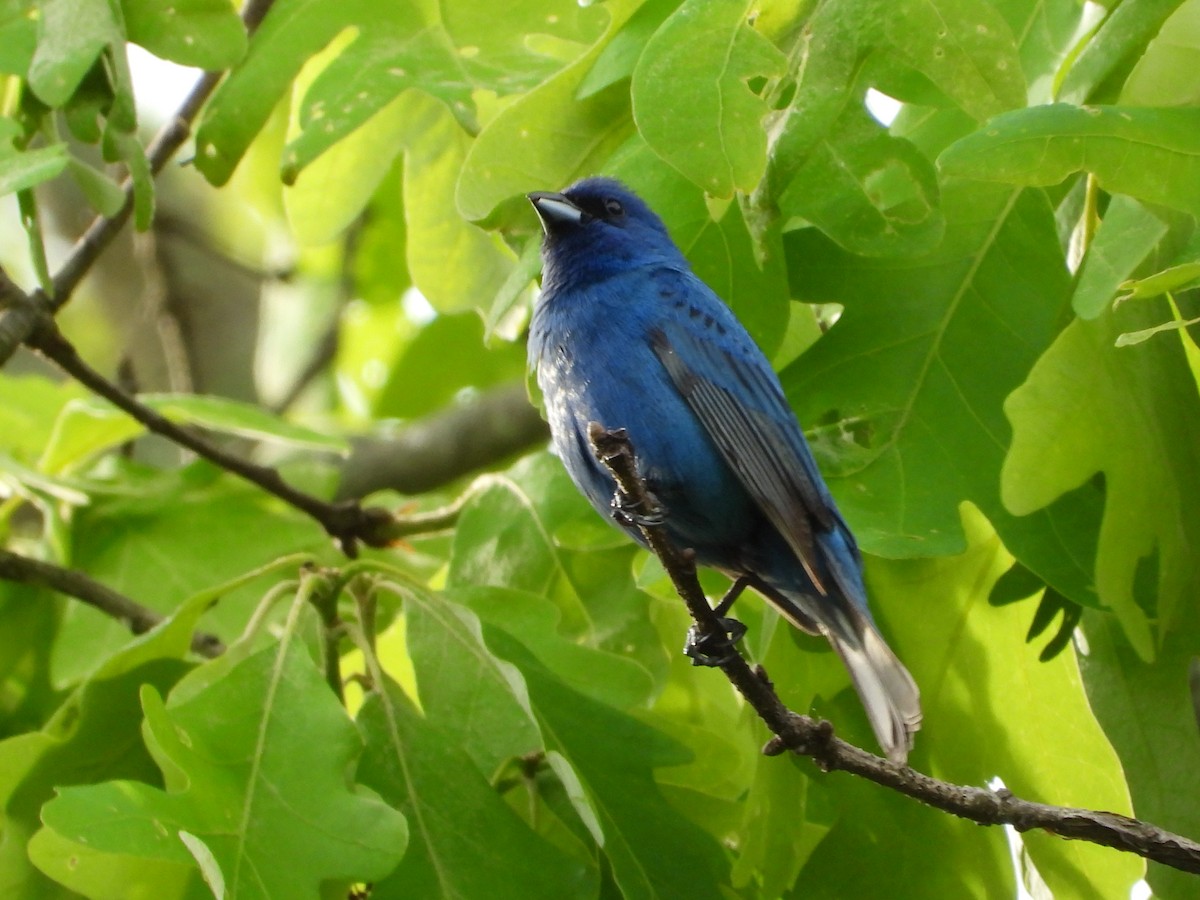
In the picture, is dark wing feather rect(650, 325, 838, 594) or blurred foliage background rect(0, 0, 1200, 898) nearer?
blurred foliage background rect(0, 0, 1200, 898)

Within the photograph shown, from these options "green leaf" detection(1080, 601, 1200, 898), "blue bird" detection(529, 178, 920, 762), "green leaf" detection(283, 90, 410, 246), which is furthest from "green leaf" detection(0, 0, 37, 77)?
"green leaf" detection(1080, 601, 1200, 898)

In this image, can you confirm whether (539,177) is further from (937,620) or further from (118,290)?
(118,290)

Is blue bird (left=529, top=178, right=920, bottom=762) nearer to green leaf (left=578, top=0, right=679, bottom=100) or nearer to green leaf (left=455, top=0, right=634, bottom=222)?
green leaf (left=455, top=0, right=634, bottom=222)

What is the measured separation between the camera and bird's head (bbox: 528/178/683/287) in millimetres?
3680

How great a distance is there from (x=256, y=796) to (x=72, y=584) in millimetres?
1239

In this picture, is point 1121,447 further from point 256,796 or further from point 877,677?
point 256,796

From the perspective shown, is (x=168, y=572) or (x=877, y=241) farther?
(x=168, y=572)

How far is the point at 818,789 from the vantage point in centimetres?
321

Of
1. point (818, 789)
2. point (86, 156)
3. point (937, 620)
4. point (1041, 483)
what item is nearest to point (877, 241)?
point (1041, 483)

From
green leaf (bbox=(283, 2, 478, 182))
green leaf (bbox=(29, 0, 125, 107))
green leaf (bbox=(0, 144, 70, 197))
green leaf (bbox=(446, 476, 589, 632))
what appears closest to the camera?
green leaf (bbox=(0, 144, 70, 197))

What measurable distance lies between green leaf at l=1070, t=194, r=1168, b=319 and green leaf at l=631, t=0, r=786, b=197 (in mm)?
589

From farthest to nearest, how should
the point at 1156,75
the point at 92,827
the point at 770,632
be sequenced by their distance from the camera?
the point at 770,632
the point at 1156,75
the point at 92,827

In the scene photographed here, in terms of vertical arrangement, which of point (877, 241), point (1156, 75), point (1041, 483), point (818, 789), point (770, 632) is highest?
point (1156, 75)

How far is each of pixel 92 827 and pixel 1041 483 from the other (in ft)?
5.50
